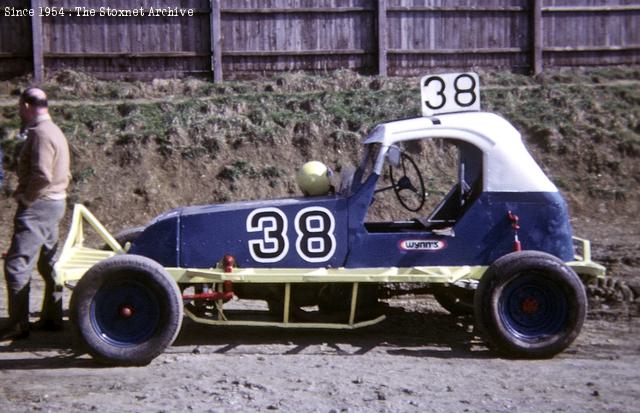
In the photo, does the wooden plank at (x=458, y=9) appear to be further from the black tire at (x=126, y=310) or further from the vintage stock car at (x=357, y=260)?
the black tire at (x=126, y=310)

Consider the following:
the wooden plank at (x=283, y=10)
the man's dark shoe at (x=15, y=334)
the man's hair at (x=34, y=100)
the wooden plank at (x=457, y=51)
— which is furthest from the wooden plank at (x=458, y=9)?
the man's dark shoe at (x=15, y=334)

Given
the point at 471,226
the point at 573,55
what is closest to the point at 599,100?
the point at 573,55

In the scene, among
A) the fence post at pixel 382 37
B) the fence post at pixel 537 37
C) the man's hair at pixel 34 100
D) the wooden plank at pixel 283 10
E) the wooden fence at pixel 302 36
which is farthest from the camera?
the fence post at pixel 537 37

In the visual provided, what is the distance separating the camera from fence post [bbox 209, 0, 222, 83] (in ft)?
53.6

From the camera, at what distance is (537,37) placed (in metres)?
17.5

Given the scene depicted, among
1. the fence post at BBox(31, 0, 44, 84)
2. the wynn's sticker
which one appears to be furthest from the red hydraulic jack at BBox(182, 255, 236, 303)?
the fence post at BBox(31, 0, 44, 84)

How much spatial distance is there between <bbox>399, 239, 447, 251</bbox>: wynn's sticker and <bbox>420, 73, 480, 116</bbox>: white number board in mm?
1133

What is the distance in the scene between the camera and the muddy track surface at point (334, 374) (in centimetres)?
588

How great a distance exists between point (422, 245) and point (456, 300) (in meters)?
1.26

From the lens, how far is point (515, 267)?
6.93m

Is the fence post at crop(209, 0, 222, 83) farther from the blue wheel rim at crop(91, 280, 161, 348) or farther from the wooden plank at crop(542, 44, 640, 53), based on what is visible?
the blue wheel rim at crop(91, 280, 161, 348)

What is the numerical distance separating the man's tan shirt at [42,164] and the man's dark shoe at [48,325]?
1140 millimetres

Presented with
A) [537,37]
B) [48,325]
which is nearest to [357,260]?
A: [48,325]

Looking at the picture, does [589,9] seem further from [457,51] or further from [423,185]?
[423,185]
